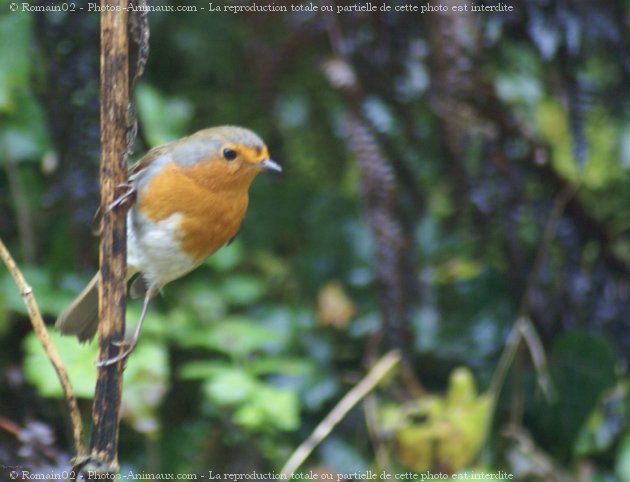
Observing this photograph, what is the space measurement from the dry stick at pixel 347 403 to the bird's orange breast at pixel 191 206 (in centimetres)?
90

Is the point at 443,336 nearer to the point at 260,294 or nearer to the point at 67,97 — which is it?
the point at 260,294

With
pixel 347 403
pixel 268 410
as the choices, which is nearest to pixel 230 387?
pixel 268 410

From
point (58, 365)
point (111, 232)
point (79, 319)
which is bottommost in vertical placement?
point (79, 319)

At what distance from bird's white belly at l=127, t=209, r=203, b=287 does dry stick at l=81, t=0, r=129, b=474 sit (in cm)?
48

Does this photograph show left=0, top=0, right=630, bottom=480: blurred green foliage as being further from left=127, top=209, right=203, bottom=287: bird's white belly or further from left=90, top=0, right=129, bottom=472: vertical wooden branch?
left=90, top=0, right=129, bottom=472: vertical wooden branch

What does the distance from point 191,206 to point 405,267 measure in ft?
3.22

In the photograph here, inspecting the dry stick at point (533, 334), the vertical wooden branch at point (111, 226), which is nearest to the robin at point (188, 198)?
the vertical wooden branch at point (111, 226)

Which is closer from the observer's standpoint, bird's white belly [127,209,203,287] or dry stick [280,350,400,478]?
bird's white belly [127,209,203,287]

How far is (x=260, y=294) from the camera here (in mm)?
3250

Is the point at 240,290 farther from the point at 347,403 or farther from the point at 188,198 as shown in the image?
the point at 188,198

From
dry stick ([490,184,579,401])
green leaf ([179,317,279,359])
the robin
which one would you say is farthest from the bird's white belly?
dry stick ([490,184,579,401])

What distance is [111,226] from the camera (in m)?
1.69

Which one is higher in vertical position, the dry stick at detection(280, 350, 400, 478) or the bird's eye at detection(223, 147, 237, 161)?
the bird's eye at detection(223, 147, 237, 161)

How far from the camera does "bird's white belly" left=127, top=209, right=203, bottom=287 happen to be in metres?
2.19
